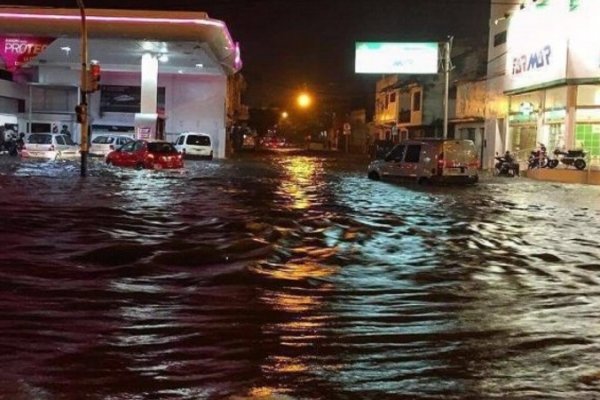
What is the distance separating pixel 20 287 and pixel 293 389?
425 cm

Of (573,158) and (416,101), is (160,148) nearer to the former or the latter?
(573,158)

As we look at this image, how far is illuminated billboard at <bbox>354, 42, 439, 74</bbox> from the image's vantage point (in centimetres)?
5444

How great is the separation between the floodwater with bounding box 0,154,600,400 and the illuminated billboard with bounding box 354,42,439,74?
39.0 m

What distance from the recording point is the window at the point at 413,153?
27.0 metres

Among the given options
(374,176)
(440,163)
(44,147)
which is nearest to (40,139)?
(44,147)

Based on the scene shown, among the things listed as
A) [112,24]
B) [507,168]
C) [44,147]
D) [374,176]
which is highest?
[112,24]

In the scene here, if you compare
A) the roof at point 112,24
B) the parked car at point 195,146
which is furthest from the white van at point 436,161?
the parked car at point 195,146

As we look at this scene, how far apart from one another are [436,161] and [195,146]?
2085 cm

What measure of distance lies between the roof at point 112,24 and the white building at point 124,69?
1.7 inches

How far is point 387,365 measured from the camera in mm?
6012

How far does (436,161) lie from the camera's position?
87.3 feet

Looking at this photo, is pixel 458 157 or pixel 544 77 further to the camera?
pixel 544 77

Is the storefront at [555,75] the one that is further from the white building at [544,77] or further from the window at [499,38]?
the window at [499,38]

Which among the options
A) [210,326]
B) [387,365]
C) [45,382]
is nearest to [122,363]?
[45,382]
